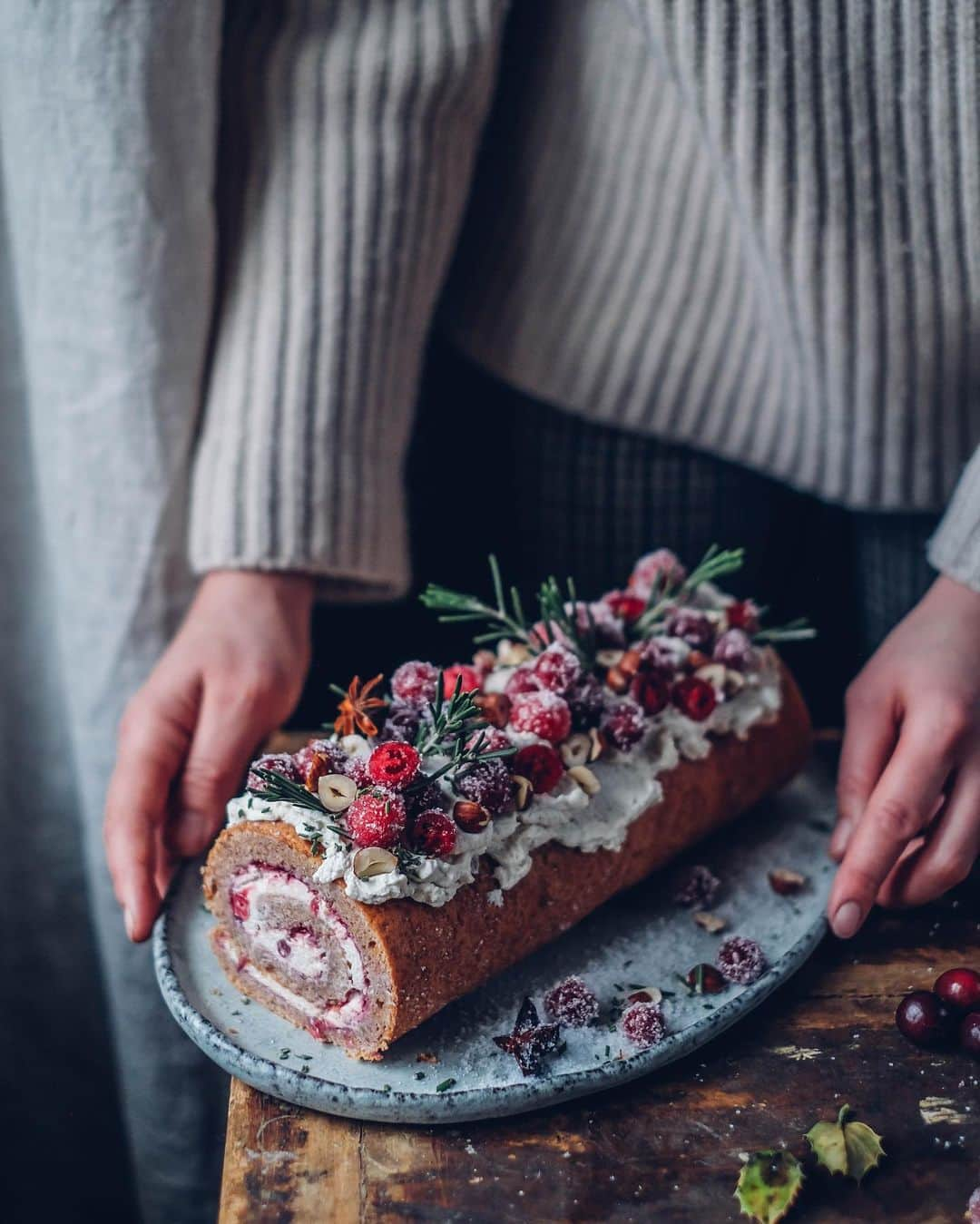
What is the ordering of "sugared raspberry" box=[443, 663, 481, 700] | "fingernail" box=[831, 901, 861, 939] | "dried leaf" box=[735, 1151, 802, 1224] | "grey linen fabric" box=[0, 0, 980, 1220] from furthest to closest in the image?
"grey linen fabric" box=[0, 0, 980, 1220] → "sugared raspberry" box=[443, 663, 481, 700] → "fingernail" box=[831, 901, 861, 939] → "dried leaf" box=[735, 1151, 802, 1224]

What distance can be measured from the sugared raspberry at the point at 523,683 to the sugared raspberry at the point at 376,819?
228 mm

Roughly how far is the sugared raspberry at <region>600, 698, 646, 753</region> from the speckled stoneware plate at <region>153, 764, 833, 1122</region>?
0.58 feet

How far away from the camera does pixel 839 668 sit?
73.9 inches

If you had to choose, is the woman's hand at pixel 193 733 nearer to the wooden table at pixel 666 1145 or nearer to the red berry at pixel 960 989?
the wooden table at pixel 666 1145

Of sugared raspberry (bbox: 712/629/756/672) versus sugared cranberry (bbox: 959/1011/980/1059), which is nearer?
sugared cranberry (bbox: 959/1011/980/1059)

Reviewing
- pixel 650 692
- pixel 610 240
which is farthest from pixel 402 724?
pixel 610 240

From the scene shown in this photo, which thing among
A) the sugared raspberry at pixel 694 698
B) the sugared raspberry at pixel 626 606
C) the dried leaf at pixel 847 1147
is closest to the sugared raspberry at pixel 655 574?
the sugared raspberry at pixel 626 606

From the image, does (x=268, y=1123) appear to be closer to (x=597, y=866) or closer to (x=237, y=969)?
(x=237, y=969)

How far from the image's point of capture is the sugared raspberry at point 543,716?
1.13 m

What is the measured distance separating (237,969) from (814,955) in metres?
0.56

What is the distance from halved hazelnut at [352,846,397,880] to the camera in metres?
0.98

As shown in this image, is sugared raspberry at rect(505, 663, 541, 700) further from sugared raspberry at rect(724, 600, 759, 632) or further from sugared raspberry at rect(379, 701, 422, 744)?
sugared raspberry at rect(724, 600, 759, 632)

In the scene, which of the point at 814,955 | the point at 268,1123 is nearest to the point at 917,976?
the point at 814,955

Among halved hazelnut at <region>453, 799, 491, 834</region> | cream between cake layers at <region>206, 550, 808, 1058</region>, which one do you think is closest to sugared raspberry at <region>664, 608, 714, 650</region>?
cream between cake layers at <region>206, 550, 808, 1058</region>
